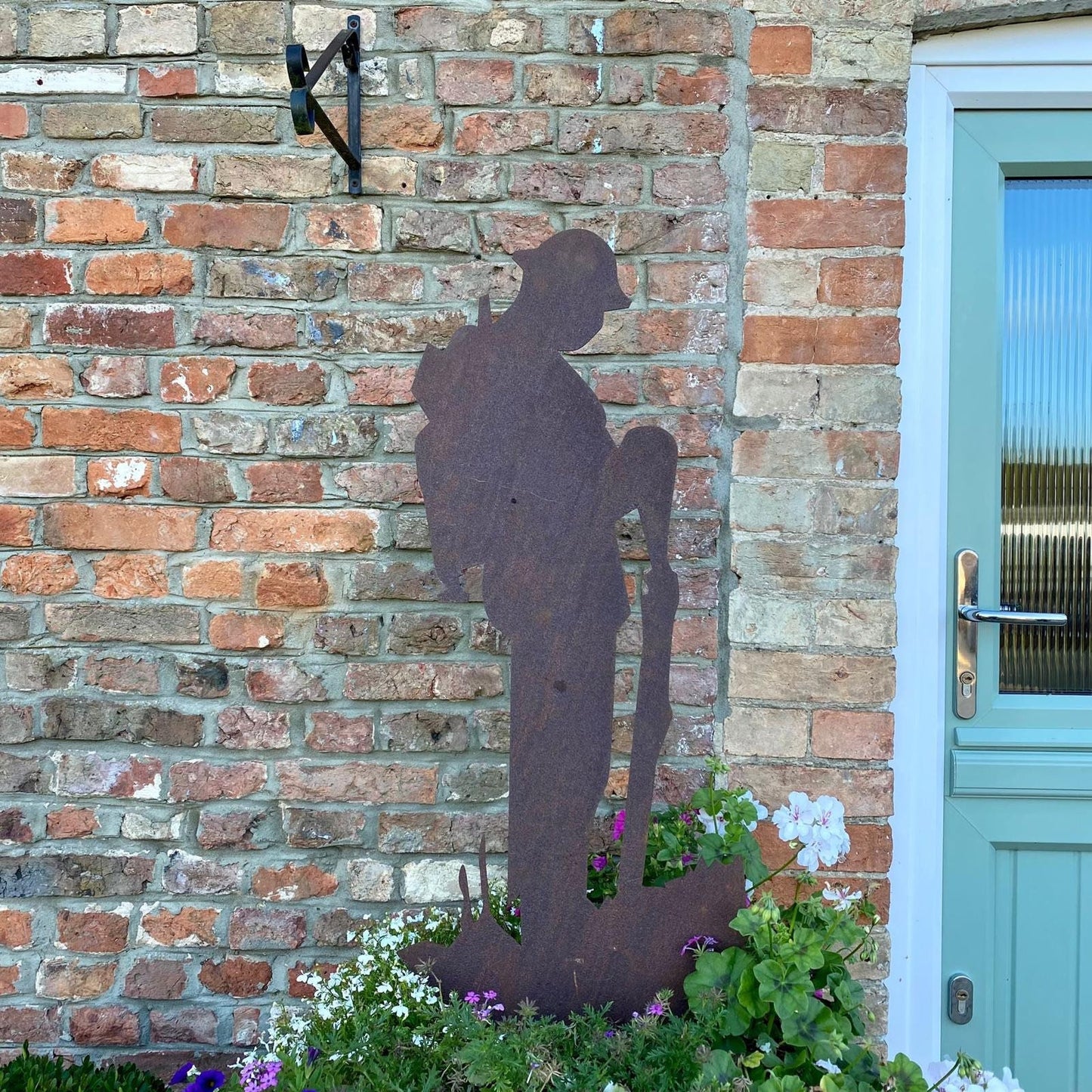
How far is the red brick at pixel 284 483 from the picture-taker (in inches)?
74.0

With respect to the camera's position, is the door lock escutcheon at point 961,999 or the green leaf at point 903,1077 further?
the door lock escutcheon at point 961,999

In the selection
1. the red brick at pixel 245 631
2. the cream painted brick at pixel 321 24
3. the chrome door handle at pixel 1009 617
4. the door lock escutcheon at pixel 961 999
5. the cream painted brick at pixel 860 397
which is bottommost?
the door lock escutcheon at pixel 961 999

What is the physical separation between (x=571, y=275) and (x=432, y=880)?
1.17 m

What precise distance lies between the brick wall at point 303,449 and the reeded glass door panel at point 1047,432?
1.21 ft

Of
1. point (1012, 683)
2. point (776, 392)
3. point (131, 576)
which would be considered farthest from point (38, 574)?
point (1012, 683)

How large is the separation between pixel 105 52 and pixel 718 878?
1.88 metres

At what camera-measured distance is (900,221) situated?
1.84 m

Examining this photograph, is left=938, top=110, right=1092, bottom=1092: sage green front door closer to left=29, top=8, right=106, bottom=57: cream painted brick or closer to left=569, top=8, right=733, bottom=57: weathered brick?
left=569, top=8, right=733, bottom=57: weathered brick

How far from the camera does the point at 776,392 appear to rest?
1.86 m

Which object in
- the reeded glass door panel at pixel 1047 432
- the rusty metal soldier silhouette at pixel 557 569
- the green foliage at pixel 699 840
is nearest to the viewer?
the rusty metal soldier silhouette at pixel 557 569

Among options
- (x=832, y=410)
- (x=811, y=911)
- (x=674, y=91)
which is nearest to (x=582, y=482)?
(x=832, y=410)

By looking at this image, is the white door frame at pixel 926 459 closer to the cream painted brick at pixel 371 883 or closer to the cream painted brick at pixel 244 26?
the cream painted brick at pixel 371 883

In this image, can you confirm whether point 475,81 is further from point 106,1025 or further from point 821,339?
point 106,1025

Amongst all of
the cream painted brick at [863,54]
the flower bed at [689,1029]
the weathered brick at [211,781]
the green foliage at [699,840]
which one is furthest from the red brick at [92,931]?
the cream painted brick at [863,54]
